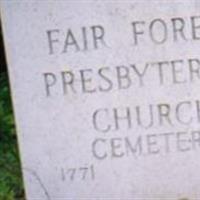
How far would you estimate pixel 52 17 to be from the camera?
12.1 ft

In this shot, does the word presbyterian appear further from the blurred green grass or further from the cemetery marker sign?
the blurred green grass

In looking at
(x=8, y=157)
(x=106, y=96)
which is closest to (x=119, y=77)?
(x=106, y=96)

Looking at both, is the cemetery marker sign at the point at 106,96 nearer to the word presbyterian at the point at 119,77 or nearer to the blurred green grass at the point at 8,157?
the word presbyterian at the point at 119,77

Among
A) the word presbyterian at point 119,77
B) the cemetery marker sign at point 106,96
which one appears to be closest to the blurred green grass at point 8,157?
the cemetery marker sign at point 106,96

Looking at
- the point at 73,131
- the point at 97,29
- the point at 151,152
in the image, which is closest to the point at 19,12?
the point at 97,29

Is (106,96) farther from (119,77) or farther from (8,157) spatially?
(8,157)

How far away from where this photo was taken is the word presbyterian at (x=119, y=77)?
12.3ft

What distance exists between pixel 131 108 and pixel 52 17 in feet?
1.82

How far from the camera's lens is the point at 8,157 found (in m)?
5.01

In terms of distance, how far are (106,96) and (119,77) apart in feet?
0.35

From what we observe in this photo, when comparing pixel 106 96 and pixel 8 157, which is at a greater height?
pixel 106 96

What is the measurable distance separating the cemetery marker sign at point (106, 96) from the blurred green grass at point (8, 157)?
59 centimetres

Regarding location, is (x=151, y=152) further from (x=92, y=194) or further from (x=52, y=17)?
(x=52, y=17)

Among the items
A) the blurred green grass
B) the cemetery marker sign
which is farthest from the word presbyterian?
the blurred green grass
